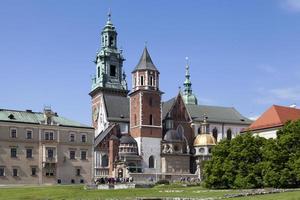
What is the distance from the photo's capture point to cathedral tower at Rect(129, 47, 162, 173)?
98.4 metres

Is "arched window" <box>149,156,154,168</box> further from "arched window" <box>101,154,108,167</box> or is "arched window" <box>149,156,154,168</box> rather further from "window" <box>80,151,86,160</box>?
"window" <box>80,151,86,160</box>

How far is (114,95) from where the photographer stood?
120 metres

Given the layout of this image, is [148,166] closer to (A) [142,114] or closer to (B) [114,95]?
(A) [142,114]

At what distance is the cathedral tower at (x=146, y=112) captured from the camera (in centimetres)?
9838

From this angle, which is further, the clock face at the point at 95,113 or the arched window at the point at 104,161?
the clock face at the point at 95,113

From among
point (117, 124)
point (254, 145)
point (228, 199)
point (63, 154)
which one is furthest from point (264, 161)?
point (117, 124)

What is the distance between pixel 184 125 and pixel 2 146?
42867mm

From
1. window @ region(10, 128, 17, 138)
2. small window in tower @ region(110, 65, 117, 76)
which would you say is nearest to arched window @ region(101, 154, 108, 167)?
window @ region(10, 128, 17, 138)

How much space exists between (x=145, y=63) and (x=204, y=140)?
1877 cm

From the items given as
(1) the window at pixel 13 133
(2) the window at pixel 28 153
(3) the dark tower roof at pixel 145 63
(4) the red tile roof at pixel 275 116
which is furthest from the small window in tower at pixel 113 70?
(4) the red tile roof at pixel 275 116

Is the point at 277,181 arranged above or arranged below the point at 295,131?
below

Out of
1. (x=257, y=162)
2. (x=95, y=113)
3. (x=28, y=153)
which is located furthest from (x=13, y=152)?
(x=95, y=113)

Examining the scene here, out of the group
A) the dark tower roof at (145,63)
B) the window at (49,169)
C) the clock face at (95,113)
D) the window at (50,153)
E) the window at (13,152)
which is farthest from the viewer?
the clock face at (95,113)

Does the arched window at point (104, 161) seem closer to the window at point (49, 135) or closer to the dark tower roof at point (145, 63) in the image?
the dark tower roof at point (145, 63)
